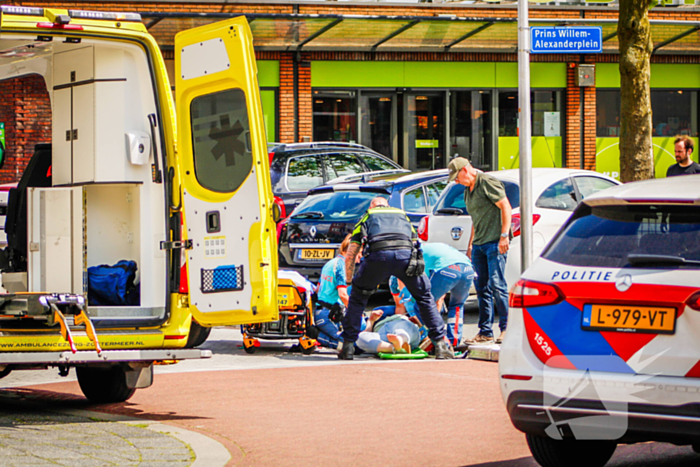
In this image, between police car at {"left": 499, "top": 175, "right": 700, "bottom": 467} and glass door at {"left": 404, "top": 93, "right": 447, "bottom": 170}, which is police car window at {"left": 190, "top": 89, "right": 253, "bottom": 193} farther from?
glass door at {"left": 404, "top": 93, "right": 447, "bottom": 170}

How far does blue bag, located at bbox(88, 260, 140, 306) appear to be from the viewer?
7.16 m

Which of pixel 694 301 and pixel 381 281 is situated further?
pixel 381 281

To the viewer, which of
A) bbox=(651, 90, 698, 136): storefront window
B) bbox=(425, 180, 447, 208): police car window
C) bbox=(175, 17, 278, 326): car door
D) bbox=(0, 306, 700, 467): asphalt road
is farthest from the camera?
bbox=(651, 90, 698, 136): storefront window

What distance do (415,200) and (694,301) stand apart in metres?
8.02

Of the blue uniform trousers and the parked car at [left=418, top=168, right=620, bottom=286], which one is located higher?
the parked car at [left=418, top=168, right=620, bottom=286]

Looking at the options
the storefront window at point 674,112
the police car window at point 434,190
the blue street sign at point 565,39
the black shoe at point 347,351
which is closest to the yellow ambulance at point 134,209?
the black shoe at point 347,351

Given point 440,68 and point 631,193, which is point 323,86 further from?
point 631,193

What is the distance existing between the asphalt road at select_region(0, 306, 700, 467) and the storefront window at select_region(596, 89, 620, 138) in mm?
16343

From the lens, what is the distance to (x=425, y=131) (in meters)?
23.0

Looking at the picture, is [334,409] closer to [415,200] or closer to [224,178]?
[224,178]

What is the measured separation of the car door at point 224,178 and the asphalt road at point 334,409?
84cm

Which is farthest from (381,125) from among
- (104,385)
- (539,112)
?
(104,385)

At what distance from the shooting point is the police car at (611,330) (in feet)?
13.8

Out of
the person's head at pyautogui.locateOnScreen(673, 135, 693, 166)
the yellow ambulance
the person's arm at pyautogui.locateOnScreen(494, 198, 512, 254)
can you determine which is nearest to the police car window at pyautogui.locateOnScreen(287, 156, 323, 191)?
the person's arm at pyautogui.locateOnScreen(494, 198, 512, 254)
